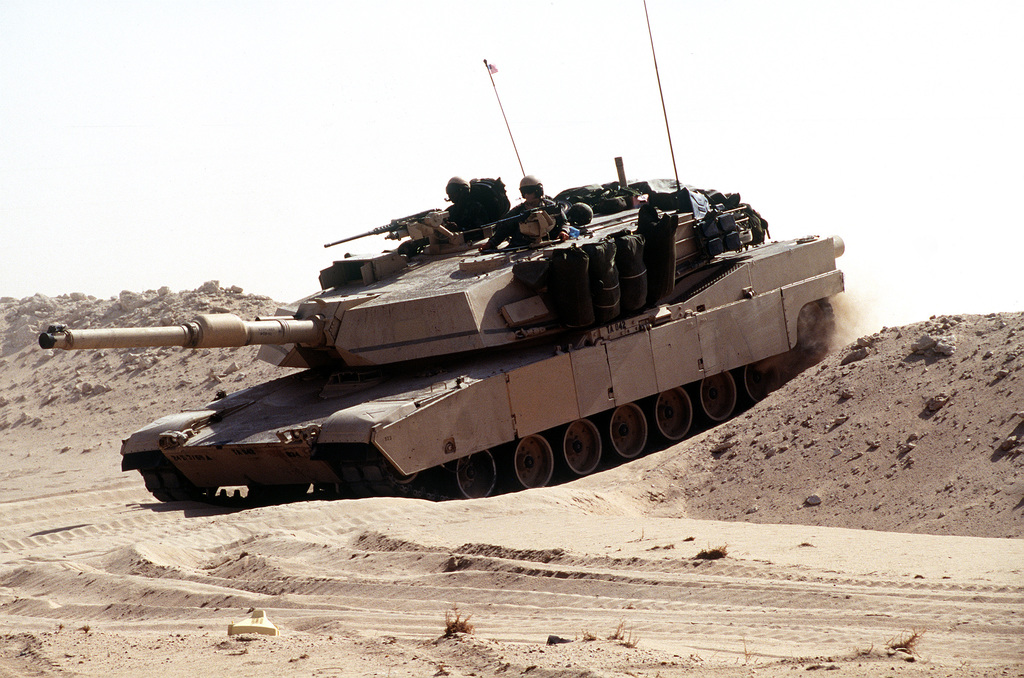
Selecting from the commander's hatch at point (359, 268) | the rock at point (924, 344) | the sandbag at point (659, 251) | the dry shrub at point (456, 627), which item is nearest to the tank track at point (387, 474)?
the sandbag at point (659, 251)

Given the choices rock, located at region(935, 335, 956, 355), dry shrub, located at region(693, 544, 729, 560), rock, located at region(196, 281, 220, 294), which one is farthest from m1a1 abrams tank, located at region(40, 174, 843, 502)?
rock, located at region(196, 281, 220, 294)

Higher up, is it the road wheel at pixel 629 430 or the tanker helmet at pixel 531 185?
the tanker helmet at pixel 531 185

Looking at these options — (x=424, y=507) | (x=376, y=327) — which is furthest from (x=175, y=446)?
(x=424, y=507)

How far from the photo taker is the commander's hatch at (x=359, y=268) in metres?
14.3

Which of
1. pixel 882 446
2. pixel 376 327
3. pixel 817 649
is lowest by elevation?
pixel 882 446

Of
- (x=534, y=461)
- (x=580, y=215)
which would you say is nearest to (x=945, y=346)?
(x=534, y=461)

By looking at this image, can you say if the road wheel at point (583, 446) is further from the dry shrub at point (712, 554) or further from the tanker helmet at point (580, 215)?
the dry shrub at point (712, 554)

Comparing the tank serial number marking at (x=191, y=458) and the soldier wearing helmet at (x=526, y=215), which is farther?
the soldier wearing helmet at (x=526, y=215)

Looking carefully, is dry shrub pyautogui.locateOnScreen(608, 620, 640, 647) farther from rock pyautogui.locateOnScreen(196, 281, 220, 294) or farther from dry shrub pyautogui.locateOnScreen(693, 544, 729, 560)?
rock pyautogui.locateOnScreen(196, 281, 220, 294)

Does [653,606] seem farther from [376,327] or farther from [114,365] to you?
[114,365]

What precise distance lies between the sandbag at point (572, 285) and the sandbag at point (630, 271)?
25.7 inches

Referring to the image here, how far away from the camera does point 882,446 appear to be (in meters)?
10.8

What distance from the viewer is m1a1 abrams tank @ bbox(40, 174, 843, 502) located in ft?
37.2

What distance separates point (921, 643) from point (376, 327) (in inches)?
321
